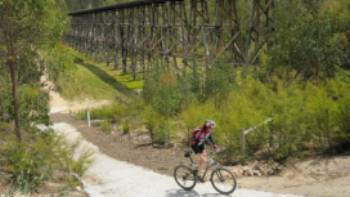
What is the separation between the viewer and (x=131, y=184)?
964cm

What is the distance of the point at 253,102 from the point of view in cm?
1180

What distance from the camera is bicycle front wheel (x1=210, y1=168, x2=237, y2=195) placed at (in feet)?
26.7

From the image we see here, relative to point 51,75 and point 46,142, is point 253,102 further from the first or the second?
point 51,75

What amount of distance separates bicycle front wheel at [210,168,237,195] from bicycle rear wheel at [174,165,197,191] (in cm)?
45

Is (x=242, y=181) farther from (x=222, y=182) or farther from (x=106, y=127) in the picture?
(x=106, y=127)

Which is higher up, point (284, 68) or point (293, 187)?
point (284, 68)

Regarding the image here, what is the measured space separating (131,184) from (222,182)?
223cm

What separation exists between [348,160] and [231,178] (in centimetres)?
253

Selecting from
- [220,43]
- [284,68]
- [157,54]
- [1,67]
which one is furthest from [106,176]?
[157,54]

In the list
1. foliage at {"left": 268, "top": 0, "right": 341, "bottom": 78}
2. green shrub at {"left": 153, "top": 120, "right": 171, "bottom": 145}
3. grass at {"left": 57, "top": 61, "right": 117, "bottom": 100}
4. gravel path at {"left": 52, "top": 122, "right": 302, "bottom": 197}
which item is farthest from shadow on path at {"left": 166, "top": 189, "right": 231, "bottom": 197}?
grass at {"left": 57, "top": 61, "right": 117, "bottom": 100}

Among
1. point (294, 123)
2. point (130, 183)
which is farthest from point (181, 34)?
point (130, 183)

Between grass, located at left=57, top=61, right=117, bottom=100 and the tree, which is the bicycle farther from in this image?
grass, located at left=57, top=61, right=117, bottom=100

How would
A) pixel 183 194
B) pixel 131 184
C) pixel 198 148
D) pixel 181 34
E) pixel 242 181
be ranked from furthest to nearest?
pixel 181 34 → pixel 131 184 → pixel 242 181 → pixel 183 194 → pixel 198 148

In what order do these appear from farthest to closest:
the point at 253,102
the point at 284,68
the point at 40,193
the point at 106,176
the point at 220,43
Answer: the point at 220,43 < the point at 284,68 < the point at 253,102 < the point at 106,176 < the point at 40,193
